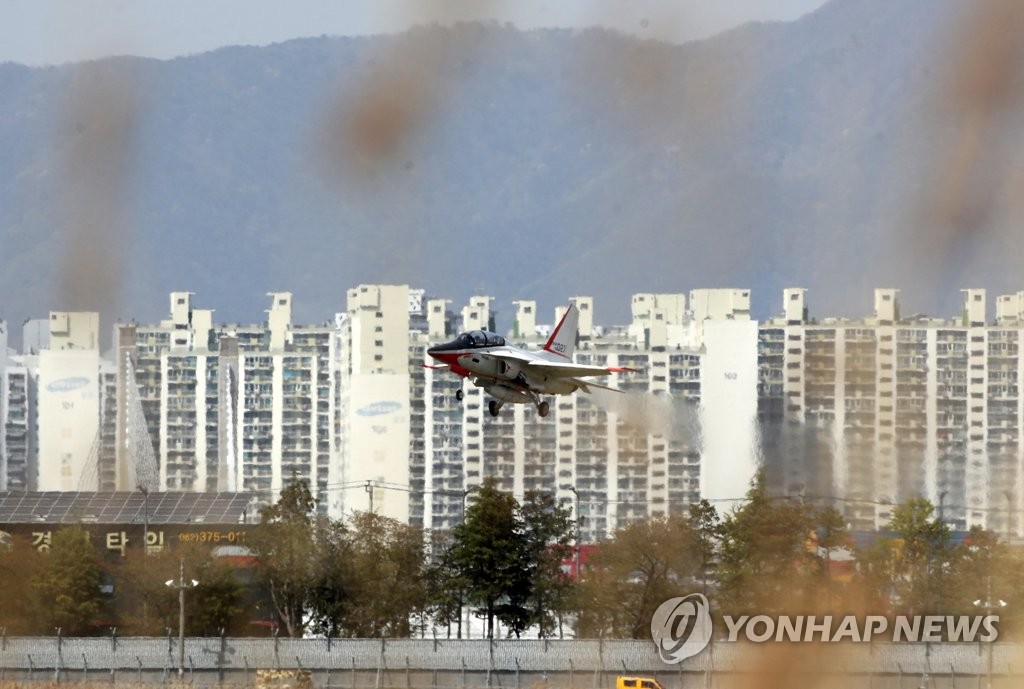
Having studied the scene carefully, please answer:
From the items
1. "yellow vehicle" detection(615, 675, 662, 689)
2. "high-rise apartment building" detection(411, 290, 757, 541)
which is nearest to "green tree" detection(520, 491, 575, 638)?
"high-rise apartment building" detection(411, 290, 757, 541)

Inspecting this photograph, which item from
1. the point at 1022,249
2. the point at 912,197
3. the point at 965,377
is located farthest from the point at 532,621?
the point at 965,377

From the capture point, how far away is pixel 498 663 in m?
43.5

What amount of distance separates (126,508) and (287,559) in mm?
18663

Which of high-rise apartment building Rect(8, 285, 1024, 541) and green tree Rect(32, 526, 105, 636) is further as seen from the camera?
high-rise apartment building Rect(8, 285, 1024, 541)

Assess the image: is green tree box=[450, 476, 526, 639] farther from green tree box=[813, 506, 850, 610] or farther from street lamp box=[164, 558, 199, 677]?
green tree box=[813, 506, 850, 610]

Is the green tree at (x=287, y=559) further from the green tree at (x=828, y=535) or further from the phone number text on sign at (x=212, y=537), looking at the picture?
the green tree at (x=828, y=535)

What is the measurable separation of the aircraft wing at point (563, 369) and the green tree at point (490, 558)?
10.4 m

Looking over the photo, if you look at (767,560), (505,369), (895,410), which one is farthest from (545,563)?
(895,410)

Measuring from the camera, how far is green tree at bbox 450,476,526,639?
5222cm

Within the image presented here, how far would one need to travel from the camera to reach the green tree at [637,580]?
50.4 metres

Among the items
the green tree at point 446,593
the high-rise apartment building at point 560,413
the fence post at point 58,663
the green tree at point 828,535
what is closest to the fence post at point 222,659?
the fence post at point 58,663

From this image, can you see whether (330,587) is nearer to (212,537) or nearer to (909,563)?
(212,537)

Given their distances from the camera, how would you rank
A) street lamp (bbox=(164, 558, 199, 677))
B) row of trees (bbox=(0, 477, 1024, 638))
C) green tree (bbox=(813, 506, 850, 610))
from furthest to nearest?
row of trees (bbox=(0, 477, 1024, 638))
green tree (bbox=(813, 506, 850, 610))
street lamp (bbox=(164, 558, 199, 677))

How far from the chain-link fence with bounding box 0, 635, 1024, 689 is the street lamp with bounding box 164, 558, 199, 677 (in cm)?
11
